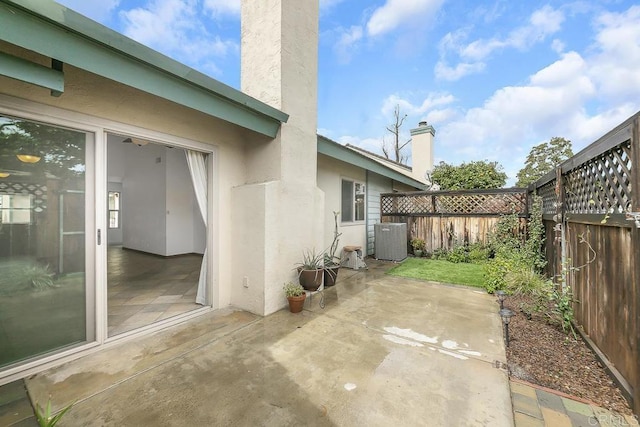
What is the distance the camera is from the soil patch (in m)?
2.00

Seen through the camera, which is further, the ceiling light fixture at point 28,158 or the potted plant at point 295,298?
the potted plant at point 295,298

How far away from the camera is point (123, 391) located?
2.10 metres

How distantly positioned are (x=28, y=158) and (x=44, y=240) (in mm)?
763

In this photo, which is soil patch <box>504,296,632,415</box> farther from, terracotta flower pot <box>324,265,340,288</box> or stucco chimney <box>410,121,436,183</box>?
stucco chimney <box>410,121,436,183</box>

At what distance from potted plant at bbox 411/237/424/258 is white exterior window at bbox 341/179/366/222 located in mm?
1775

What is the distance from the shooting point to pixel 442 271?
609 cm

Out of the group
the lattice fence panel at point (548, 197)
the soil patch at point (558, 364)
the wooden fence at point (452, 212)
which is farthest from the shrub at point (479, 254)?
the soil patch at point (558, 364)

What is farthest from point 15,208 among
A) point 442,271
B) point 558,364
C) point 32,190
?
point 442,271

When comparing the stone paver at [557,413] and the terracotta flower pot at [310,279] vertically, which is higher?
the terracotta flower pot at [310,279]

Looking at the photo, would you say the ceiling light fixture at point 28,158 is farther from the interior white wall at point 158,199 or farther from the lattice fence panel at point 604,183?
the interior white wall at point 158,199

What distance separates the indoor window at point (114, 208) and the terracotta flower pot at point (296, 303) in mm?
10184

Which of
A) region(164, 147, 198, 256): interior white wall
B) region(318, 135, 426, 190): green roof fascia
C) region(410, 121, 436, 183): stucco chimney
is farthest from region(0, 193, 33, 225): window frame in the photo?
region(410, 121, 436, 183): stucco chimney

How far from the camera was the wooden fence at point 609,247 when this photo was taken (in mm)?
1811

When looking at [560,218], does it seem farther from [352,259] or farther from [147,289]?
[147,289]
